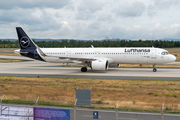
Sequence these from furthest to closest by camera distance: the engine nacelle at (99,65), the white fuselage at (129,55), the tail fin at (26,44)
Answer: the tail fin at (26,44) → the white fuselage at (129,55) → the engine nacelle at (99,65)

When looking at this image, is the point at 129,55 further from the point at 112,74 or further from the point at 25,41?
the point at 25,41

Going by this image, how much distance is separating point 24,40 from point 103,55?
1683 cm

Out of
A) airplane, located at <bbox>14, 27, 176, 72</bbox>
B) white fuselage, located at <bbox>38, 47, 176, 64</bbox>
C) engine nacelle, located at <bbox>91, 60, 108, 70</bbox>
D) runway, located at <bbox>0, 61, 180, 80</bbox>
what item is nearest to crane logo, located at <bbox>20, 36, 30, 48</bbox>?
airplane, located at <bbox>14, 27, 176, 72</bbox>

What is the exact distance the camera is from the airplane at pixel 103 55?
36562 millimetres

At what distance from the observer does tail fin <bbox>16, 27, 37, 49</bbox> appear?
142 ft

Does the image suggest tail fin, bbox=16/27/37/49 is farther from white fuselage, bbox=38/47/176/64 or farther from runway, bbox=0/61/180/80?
white fuselage, bbox=38/47/176/64

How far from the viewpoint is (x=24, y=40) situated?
43344 mm

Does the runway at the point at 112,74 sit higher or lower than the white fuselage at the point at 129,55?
lower

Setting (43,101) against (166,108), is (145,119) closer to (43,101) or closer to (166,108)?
(166,108)

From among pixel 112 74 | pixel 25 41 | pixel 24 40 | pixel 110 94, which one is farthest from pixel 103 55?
pixel 110 94

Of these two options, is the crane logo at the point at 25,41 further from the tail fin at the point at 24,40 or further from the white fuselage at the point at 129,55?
the white fuselage at the point at 129,55

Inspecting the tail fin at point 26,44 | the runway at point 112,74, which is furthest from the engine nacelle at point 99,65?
the tail fin at point 26,44

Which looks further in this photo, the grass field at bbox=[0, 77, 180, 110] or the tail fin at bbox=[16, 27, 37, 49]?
the tail fin at bbox=[16, 27, 37, 49]

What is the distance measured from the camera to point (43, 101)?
1745 centimetres
